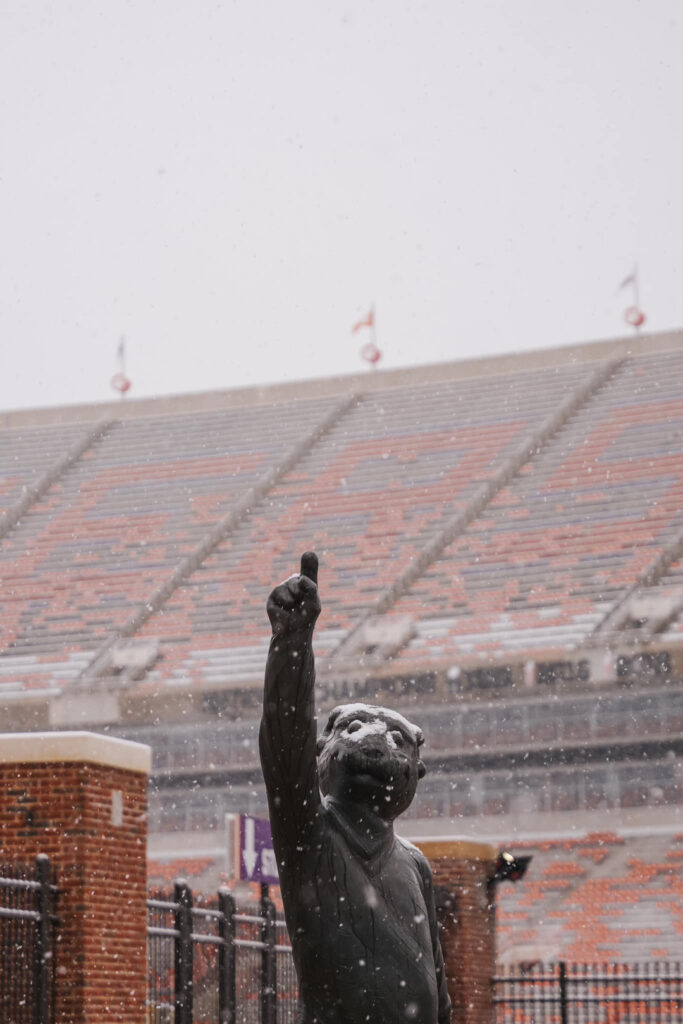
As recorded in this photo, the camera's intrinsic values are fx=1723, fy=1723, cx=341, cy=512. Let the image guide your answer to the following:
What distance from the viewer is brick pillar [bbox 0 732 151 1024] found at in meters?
10.5

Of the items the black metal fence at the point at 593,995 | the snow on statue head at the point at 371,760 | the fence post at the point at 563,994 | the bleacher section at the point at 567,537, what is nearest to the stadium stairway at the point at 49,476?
the bleacher section at the point at 567,537

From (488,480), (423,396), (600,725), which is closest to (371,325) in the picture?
(423,396)

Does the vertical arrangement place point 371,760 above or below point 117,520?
below

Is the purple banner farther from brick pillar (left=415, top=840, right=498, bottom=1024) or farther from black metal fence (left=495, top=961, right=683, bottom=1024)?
black metal fence (left=495, top=961, right=683, bottom=1024)

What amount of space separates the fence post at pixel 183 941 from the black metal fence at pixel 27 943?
6.16ft

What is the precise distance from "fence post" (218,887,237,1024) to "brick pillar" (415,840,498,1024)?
10.2ft

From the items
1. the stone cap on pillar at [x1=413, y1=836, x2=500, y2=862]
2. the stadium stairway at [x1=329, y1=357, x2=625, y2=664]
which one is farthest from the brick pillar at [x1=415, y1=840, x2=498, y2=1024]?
the stadium stairway at [x1=329, y1=357, x2=625, y2=664]

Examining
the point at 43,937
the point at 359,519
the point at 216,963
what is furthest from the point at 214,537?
the point at 43,937

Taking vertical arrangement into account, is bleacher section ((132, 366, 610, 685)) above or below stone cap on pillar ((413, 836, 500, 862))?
above

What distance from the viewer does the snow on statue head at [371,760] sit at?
3.46m

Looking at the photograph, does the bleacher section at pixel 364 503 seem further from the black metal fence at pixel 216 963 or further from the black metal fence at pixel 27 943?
the black metal fence at pixel 27 943

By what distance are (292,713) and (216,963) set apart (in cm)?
1112

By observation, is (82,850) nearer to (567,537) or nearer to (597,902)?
(597,902)

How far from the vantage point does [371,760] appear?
3455 mm
